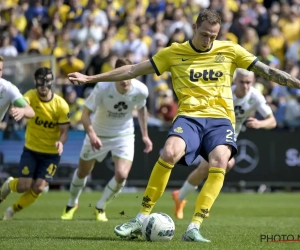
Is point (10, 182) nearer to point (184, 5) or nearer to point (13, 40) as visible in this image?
point (13, 40)

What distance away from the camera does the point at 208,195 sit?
9961mm

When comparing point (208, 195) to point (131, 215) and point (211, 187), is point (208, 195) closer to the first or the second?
point (211, 187)

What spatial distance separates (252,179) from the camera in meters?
22.3

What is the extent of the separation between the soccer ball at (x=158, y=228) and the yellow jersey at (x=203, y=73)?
132 centimetres

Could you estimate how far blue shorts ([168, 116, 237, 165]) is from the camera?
10.0 meters

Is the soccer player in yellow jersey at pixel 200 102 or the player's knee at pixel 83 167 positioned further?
the player's knee at pixel 83 167

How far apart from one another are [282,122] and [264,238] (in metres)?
12.6

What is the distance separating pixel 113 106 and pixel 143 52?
36.2 feet

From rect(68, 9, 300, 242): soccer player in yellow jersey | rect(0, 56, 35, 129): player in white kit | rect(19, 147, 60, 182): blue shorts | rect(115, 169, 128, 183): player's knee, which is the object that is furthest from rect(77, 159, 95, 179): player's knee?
rect(68, 9, 300, 242): soccer player in yellow jersey

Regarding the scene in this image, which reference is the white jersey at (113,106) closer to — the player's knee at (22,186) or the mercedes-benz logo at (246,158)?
the player's knee at (22,186)

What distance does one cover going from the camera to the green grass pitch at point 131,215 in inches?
376

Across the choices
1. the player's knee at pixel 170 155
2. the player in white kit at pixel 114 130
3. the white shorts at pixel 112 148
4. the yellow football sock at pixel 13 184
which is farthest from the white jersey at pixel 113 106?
the player's knee at pixel 170 155

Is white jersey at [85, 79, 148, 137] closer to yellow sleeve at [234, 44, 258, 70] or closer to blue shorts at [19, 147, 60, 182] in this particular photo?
blue shorts at [19, 147, 60, 182]

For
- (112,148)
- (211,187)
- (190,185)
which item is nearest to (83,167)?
(112,148)
